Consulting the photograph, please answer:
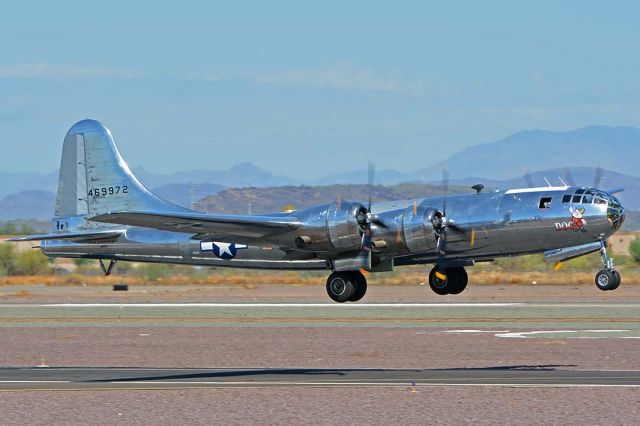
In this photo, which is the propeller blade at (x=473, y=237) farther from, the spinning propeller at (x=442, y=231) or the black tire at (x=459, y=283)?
the black tire at (x=459, y=283)

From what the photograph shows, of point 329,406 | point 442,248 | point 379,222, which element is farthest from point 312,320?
point 329,406

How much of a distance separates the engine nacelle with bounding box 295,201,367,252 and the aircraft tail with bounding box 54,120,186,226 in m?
13.1

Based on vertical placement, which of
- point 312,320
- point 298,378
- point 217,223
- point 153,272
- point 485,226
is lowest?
point 298,378

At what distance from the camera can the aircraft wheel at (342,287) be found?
4400 centimetres

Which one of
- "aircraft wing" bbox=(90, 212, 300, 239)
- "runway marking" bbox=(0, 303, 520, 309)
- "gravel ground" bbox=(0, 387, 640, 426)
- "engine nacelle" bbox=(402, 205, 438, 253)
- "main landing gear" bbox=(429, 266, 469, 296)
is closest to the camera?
"gravel ground" bbox=(0, 387, 640, 426)

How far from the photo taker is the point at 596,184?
48500 millimetres

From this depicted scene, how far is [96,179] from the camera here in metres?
57.4

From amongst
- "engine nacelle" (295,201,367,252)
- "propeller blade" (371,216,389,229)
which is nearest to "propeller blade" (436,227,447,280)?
"propeller blade" (371,216,389,229)

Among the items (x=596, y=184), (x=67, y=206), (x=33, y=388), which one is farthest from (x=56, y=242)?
(x=596, y=184)

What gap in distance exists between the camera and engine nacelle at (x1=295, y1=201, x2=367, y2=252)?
148 feet

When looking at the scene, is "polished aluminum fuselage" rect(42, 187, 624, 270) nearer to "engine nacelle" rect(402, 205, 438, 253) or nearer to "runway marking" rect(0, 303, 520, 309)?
"engine nacelle" rect(402, 205, 438, 253)

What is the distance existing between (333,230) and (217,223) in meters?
4.30

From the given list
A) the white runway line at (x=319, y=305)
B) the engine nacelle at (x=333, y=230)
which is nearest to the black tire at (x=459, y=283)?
the engine nacelle at (x=333, y=230)

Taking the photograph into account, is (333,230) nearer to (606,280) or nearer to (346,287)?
(346,287)
